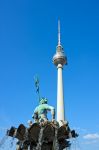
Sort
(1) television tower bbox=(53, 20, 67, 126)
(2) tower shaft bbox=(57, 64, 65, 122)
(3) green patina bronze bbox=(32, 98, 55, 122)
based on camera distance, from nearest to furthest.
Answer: (3) green patina bronze bbox=(32, 98, 55, 122), (2) tower shaft bbox=(57, 64, 65, 122), (1) television tower bbox=(53, 20, 67, 126)

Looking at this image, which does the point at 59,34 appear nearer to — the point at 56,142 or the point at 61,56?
the point at 61,56

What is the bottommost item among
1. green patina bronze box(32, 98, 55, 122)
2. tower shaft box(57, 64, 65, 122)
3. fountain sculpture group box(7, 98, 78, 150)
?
fountain sculpture group box(7, 98, 78, 150)

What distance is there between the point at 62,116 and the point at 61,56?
976cm

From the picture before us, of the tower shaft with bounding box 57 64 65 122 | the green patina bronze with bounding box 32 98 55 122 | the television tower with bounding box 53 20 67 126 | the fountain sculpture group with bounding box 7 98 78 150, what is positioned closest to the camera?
the fountain sculpture group with bounding box 7 98 78 150

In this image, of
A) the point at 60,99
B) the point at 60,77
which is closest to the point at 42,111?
the point at 60,99

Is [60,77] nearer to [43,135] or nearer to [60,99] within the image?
[60,99]

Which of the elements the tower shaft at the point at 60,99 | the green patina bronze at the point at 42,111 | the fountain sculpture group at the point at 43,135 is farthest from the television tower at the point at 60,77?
the fountain sculpture group at the point at 43,135

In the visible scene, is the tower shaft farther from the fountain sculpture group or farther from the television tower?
the fountain sculpture group

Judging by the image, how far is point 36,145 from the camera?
19891mm

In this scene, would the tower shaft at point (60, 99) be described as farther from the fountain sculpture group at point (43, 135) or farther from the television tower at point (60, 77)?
the fountain sculpture group at point (43, 135)

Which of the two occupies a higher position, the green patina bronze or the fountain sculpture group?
the green patina bronze

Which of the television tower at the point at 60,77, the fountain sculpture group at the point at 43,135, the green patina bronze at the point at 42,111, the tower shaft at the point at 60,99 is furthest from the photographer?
the television tower at the point at 60,77

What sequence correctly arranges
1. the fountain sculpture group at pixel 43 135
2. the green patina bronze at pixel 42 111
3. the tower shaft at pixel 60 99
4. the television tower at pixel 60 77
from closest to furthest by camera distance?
the fountain sculpture group at pixel 43 135
the green patina bronze at pixel 42 111
the tower shaft at pixel 60 99
the television tower at pixel 60 77

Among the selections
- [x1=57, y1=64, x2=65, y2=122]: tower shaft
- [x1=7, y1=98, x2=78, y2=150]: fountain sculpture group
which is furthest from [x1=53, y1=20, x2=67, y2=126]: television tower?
[x1=7, y1=98, x2=78, y2=150]: fountain sculpture group
